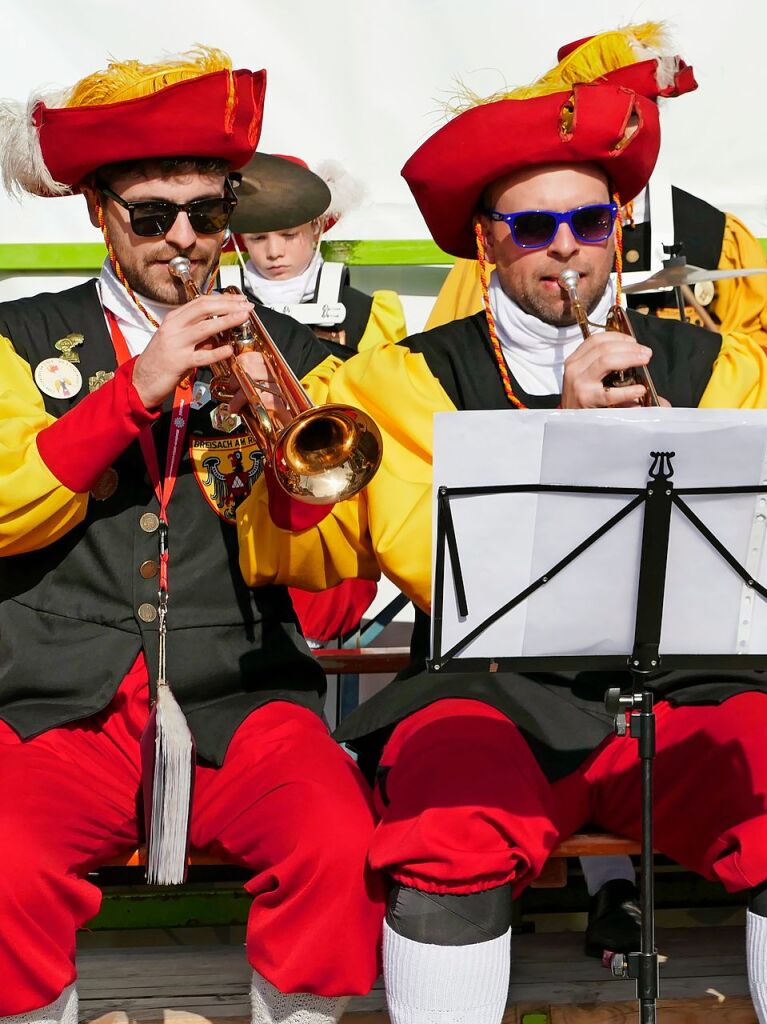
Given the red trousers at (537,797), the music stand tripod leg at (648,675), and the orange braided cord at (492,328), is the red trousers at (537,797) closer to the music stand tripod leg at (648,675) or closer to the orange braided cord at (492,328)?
the music stand tripod leg at (648,675)

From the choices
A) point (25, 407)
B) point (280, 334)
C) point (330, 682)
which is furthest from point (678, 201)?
point (25, 407)

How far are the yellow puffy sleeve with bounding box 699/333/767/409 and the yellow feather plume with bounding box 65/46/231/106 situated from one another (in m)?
1.37

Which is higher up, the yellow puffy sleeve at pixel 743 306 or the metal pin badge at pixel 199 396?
the yellow puffy sleeve at pixel 743 306

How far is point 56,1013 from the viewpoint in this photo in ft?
8.74

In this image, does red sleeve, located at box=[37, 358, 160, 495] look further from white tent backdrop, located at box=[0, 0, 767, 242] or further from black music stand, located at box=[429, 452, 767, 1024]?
white tent backdrop, located at box=[0, 0, 767, 242]

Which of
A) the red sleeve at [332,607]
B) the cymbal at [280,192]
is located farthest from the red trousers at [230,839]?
the cymbal at [280,192]

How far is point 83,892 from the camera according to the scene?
8.99 ft

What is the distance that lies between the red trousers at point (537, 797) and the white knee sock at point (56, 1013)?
25.6 inches

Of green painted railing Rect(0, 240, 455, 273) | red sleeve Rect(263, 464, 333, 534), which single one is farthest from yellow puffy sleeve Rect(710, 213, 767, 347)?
red sleeve Rect(263, 464, 333, 534)

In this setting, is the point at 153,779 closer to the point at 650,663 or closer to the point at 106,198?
the point at 650,663

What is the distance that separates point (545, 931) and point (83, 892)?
1.49 m

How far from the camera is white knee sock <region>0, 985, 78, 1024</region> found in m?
2.61

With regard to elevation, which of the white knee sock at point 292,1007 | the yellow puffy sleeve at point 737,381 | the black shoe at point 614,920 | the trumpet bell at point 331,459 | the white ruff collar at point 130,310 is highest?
the white ruff collar at point 130,310

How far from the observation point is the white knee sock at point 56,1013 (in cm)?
261
